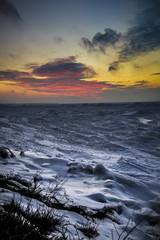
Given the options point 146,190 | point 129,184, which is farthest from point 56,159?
point 146,190

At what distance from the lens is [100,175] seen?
368cm

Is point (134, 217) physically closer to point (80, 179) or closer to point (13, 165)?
point (80, 179)

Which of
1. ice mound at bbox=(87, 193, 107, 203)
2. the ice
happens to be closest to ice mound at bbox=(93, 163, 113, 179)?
the ice

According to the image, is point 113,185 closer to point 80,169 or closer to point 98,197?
point 98,197

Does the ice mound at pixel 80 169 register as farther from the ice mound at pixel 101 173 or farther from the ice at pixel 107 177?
the ice mound at pixel 101 173

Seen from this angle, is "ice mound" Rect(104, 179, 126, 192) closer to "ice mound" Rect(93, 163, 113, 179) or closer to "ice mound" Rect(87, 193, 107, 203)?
"ice mound" Rect(93, 163, 113, 179)

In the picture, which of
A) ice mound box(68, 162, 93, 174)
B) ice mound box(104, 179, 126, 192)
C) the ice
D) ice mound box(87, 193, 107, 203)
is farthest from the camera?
ice mound box(68, 162, 93, 174)

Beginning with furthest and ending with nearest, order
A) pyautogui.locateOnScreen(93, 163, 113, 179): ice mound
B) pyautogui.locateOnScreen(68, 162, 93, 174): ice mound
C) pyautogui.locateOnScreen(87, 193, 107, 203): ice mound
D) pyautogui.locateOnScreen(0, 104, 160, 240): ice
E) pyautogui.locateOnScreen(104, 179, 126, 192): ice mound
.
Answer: pyautogui.locateOnScreen(68, 162, 93, 174): ice mound
pyautogui.locateOnScreen(93, 163, 113, 179): ice mound
pyautogui.locateOnScreen(104, 179, 126, 192): ice mound
pyautogui.locateOnScreen(87, 193, 107, 203): ice mound
pyautogui.locateOnScreen(0, 104, 160, 240): ice

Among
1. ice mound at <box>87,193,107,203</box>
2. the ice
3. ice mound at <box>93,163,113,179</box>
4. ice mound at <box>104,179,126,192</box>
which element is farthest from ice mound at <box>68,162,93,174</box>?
ice mound at <box>87,193,107,203</box>

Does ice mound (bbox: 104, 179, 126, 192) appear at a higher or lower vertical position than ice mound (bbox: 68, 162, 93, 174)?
lower

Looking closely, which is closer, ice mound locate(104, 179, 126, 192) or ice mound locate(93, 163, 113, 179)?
ice mound locate(104, 179, 126, 192)

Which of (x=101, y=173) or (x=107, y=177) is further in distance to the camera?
(x=101, y=173)

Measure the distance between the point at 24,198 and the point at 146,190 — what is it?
2.86 metres

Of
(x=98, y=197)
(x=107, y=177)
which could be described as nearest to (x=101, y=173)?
(x=107, y=177)
